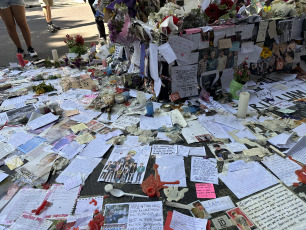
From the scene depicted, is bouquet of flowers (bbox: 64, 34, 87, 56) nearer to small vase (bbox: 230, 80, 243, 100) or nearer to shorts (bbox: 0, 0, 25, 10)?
shorts (bbox: 0, 0, 25, 10)

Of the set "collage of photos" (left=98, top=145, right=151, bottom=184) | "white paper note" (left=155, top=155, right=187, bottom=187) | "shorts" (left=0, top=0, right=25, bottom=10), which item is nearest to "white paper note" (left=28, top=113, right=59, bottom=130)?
"collage of photos" (left=98, top=145, right=151, bottom=184)

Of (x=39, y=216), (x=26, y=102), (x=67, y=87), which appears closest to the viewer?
(x=39, y=216)

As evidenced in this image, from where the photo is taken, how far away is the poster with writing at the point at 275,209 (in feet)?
4.43

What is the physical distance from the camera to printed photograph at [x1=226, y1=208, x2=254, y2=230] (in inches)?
53.1

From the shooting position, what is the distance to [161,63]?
2467 millimetres

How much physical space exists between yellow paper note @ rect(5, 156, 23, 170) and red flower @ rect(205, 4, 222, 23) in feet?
8.57

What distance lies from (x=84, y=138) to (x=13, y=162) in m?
0.65

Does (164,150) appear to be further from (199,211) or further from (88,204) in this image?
(88,204)

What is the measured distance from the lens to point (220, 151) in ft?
6.36

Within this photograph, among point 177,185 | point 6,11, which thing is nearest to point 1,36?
point 6,11

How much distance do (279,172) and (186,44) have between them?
5.12 ft

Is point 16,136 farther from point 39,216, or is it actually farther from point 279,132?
point 279,132

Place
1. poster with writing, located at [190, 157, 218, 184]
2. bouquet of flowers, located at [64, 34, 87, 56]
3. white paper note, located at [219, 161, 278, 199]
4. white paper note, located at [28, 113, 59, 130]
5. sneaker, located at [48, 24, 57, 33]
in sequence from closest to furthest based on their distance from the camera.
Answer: white paper note, located at [219, 161, 278, 199]
poster with writing, located at [190, 157, 218, 184]
white paper note, located at [28, 113, 59, 130]
bouquet of flowers, located at [64, 34, 87, 56]
sneaker, located at [48, 24, 57, 33]

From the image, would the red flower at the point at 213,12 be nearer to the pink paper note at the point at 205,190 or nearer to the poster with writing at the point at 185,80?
the poster with writing at the point at 185,80
